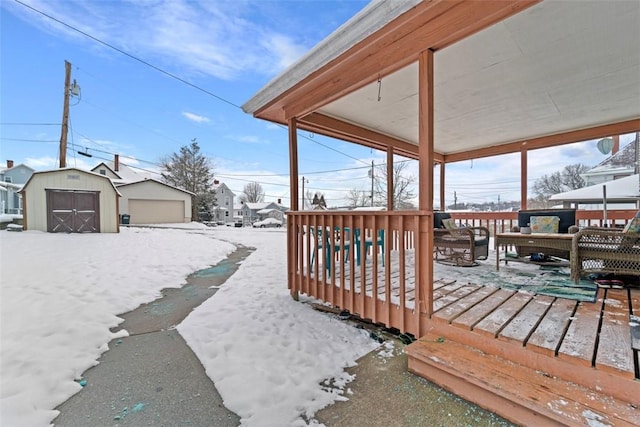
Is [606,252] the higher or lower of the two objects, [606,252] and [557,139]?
the lower

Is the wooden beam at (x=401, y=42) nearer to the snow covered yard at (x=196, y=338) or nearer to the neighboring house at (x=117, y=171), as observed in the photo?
the snow covered yard at (x=196, y=338)

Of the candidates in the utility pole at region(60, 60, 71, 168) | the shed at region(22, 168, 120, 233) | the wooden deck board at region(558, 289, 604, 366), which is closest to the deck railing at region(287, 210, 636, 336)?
the wooden deck board at region(558, 289, 604, 366)

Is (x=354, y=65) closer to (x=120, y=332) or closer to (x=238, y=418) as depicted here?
(x=238, y=418)

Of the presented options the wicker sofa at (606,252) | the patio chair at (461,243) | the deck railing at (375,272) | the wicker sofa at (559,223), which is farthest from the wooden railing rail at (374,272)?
the wicker sofa at (559,223)

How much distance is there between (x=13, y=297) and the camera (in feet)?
11.0

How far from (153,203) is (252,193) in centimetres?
2468

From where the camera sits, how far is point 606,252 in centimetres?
270

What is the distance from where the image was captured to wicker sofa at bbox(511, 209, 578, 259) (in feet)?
13.1

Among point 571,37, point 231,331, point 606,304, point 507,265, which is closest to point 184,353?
point 231,331

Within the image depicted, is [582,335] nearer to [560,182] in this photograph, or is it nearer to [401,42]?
[401,42]

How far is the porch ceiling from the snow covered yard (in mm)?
2524

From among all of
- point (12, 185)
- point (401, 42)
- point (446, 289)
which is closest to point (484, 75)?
point (401, 42)

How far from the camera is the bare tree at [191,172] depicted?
24875mm

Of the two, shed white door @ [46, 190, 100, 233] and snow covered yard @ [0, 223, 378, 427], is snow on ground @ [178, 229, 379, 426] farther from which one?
A: shed white door @ [46, 190, 100, 233]
